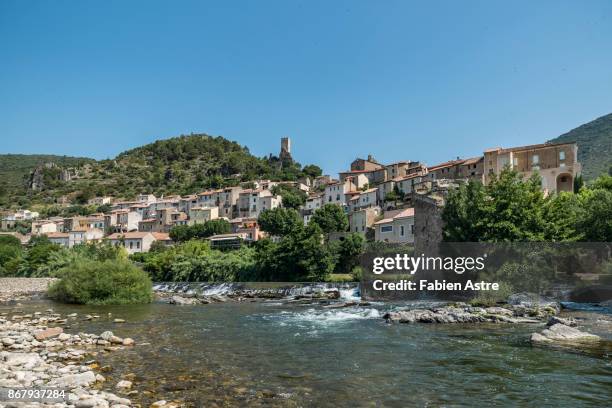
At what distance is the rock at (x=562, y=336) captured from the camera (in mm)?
14688

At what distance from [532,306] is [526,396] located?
14423mm

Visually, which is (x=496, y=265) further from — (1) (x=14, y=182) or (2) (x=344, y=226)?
(1) (x=14, y=182)

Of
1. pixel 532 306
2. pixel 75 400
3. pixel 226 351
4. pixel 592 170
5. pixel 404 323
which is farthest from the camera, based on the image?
pixel 592 170

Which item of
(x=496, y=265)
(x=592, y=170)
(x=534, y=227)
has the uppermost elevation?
(x=592, y=170)

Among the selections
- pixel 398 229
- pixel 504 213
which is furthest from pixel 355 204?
pixel 504 213

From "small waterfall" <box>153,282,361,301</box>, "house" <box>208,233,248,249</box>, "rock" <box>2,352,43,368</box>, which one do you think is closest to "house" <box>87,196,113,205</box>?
"house" <box>208,233,248,249</box>

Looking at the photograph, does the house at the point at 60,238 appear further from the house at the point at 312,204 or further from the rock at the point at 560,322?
the rock at the point at 560,322

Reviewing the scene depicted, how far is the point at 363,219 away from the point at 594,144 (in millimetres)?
59076

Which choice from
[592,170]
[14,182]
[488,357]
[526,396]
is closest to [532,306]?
[488,357]

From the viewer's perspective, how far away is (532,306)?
22.5 m

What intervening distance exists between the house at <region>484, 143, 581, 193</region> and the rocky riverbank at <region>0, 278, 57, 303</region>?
45938 mm

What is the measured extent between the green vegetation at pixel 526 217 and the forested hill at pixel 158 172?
8906 cm

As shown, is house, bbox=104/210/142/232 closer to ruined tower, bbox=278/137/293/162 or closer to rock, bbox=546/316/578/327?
ruined tower, bbox=278/137/293/162

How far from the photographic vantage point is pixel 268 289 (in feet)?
126
